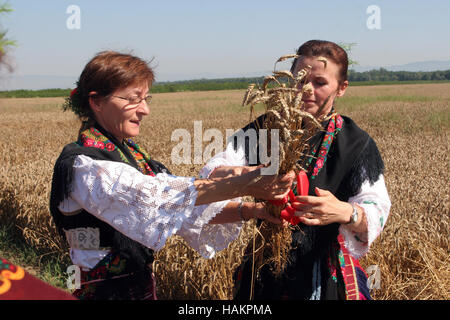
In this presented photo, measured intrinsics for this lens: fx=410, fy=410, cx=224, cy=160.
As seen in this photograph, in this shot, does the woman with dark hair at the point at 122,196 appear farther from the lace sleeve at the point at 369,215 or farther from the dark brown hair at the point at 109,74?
the lace sleeve at the point at 369,215

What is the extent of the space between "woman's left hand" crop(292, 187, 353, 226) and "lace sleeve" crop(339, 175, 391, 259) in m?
0.12

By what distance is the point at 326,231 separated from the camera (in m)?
1.95

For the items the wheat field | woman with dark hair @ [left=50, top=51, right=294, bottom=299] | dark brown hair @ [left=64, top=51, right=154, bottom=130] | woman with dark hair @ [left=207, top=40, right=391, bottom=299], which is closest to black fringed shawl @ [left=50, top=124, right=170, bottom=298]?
woman with dark hair @ [left=50, top=51, right=294, bottom=299]

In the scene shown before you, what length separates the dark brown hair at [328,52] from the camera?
1949 mm

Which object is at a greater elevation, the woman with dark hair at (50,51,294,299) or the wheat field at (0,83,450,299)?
the woman with dark hair at (50,51,294,299)

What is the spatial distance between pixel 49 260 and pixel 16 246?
0.76 meters

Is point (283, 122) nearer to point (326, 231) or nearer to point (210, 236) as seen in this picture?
point (326, 231)

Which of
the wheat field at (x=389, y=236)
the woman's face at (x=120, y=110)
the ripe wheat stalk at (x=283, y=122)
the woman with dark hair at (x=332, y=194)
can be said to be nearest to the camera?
the ripe wheat stalk at (x=283, y=122)

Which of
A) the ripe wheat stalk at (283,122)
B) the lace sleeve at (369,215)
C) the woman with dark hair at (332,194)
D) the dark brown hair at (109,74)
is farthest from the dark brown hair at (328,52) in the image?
the dark brown hair at (109,74)

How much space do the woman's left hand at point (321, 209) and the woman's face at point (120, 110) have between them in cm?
90

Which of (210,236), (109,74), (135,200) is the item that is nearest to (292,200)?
(210,236)

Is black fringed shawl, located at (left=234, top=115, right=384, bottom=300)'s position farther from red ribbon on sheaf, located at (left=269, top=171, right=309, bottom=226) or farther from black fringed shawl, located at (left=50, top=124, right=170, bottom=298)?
black fringed shawl, located at (left=50, top=124, right=170, bottom=298)

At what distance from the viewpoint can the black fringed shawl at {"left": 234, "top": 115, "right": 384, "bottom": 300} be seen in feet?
6.21

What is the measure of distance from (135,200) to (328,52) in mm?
1129
